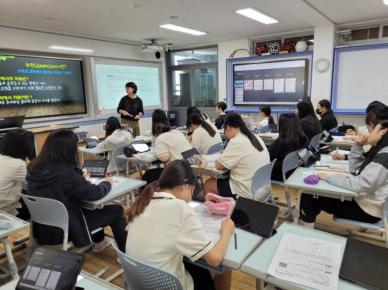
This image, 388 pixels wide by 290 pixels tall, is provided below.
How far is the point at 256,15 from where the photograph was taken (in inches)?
202

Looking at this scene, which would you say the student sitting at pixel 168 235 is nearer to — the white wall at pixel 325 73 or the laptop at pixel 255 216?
the laptop at pixel 255 216

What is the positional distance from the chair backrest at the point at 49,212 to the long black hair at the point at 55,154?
213mm

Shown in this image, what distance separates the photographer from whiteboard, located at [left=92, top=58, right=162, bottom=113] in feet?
22.8

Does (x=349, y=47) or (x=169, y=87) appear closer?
(x=349, y=47)

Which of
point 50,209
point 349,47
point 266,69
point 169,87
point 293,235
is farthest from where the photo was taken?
point 169,87

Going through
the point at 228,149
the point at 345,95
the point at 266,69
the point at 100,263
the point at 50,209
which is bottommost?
the point at 100,263

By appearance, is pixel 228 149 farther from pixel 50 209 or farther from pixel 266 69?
pixel 266 69

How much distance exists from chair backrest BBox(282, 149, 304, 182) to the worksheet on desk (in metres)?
1.44

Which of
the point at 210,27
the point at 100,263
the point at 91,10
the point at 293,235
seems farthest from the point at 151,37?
the point at 293,235

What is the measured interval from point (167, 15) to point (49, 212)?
391cm

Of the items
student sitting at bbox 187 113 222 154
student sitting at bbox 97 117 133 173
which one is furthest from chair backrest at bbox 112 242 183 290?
student sitting at bbox 97 117 133 173

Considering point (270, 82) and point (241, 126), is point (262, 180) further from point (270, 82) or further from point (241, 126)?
point (270, 82)

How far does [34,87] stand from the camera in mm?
5824

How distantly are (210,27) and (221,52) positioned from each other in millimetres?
1781
